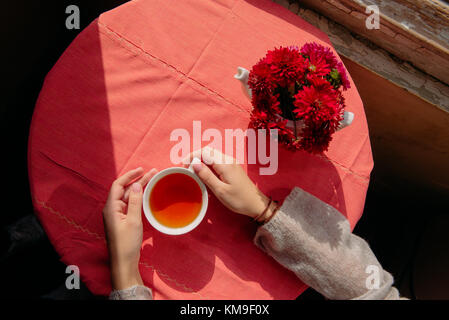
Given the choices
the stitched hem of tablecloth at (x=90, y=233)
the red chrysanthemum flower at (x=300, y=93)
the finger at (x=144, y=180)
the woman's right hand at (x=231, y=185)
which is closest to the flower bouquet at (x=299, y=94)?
the red chrysanthemum flower at (x=300, y=93)

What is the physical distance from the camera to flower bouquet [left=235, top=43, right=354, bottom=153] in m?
0.71

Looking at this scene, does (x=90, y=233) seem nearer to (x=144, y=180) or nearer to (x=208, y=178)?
(x=144, y=180)

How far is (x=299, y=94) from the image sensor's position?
72cm

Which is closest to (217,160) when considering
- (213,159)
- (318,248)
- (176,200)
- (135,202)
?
(213,159)

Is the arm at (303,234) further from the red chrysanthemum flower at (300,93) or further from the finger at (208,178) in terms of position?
the red chrysanthemum flower at (300,93)

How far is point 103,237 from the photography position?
0.93 m

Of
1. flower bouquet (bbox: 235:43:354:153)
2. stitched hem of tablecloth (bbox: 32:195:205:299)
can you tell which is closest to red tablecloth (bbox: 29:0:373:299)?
stitched hem of tablecloth (bbox: 32:195:205:299)

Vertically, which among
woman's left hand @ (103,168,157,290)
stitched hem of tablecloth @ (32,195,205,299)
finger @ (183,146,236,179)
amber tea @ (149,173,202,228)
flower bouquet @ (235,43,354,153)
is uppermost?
flower bouquet @ (235,43,354,153)

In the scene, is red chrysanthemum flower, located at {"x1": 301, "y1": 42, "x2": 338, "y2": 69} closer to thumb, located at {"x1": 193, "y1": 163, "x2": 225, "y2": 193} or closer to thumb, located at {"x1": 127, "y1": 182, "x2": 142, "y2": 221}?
thumb, located at {"x1": 193, "y1": 163, "x2": 225, "y2": 193}

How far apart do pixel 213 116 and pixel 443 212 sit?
1.79m

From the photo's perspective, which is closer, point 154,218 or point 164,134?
point 154,218

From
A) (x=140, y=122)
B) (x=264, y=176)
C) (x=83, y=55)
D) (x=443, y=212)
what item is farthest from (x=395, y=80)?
(x=83, y=55)

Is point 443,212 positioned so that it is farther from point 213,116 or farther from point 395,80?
point 213,116

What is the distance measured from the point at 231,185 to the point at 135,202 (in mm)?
290
